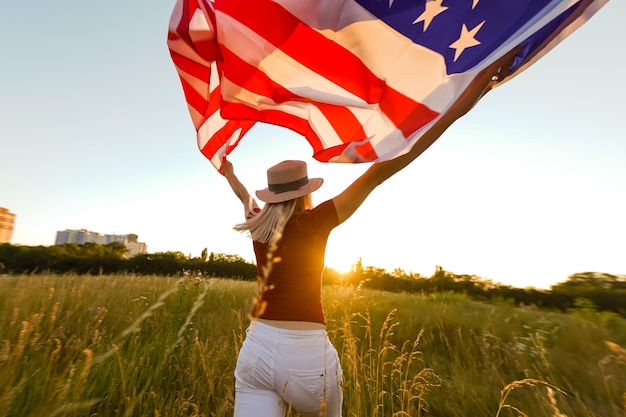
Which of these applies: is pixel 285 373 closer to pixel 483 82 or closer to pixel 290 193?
pixel 290 193

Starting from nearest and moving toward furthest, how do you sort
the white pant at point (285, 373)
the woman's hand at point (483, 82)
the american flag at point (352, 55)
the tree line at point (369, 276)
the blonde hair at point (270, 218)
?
the white pant at point (285, 373) → the blonde hair at point (270, 218) → the woman's hand at point (483, 82) → the american flag at point (352, 55) → the tree line at point (369, 276)

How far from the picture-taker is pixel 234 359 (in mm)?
3885

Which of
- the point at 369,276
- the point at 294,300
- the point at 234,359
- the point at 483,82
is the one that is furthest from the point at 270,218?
the point at 369,276

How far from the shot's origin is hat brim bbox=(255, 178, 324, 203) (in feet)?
5.74

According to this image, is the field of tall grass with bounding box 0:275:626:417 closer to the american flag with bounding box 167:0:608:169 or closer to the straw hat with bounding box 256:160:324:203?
the straw hat with bounding box 256:160:324:203

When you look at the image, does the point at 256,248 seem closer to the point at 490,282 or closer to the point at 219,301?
the point at 219,301

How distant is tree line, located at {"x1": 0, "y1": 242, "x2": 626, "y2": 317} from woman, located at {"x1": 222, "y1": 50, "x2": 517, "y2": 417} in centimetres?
A: 409

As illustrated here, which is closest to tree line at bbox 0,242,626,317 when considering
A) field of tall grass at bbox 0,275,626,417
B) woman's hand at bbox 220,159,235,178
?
field of tall grass at bbox 0,275,626,417

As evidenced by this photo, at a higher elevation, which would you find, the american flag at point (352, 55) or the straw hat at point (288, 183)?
the american flag at point (352, 55)

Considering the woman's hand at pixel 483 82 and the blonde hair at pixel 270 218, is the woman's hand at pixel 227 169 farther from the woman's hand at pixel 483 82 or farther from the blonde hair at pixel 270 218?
the woman's hand at pixel 483 82

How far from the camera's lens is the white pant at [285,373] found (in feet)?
5.06

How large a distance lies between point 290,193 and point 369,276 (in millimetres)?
20853

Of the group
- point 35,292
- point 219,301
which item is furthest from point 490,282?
point 35,292

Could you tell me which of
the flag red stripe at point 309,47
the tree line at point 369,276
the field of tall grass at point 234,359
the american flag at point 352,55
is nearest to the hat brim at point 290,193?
the american flag at point 352,55
